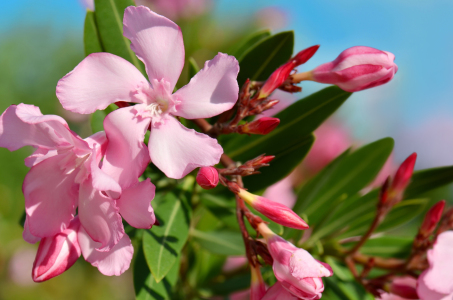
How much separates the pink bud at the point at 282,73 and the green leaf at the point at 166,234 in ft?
1.34

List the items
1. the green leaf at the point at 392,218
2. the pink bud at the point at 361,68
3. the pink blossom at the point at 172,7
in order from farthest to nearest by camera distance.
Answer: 1. the pink blossom at the point at 172,7
2. the green leaf at the point at 392,218
3. the pink bud at the point at 361,68

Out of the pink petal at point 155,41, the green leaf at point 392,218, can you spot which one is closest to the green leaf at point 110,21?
the pink petal at point 155,41

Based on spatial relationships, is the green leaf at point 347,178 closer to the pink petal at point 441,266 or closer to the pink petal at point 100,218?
the pink petal at point 441,266

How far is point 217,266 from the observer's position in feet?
5.12

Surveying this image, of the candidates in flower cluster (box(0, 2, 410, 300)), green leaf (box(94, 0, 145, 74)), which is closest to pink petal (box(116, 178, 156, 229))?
flower cluster (box(0, 2, 410, 300))

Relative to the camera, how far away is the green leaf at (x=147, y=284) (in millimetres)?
970

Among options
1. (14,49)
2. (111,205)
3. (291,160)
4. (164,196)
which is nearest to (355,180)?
(291,160)

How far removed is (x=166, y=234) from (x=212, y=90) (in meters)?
0.41

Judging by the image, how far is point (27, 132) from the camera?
0.78 m

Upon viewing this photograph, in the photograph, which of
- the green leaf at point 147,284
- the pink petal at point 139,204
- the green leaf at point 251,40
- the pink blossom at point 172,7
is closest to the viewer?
the pink petal at point 139,204

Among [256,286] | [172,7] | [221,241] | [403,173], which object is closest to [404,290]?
[403,173]

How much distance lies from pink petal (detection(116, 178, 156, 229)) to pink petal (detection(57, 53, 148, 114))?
0.20 meters

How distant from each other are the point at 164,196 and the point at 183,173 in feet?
1.17

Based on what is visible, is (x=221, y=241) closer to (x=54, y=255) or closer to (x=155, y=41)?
(x=54, y=255)
